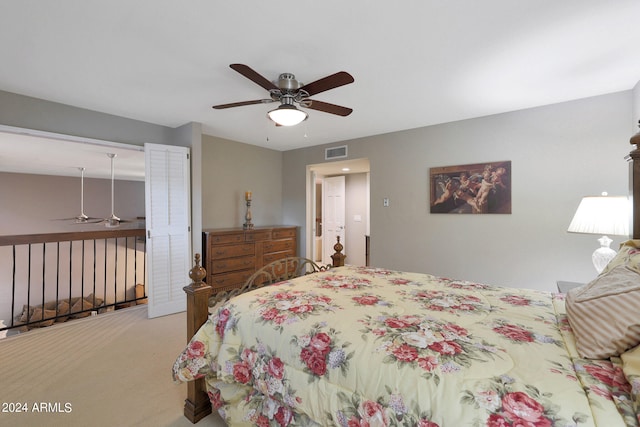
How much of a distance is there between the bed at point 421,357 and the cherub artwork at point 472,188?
170 cm

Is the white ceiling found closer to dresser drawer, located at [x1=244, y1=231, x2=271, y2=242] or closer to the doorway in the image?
dresser drawer, located at [x1=244, y1=231, x2=271, y2=242]

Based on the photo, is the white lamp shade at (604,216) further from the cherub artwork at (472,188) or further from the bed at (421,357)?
the cherub artwork at (472,188)

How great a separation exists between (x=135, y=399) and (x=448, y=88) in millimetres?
3543

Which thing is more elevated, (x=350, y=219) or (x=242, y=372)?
(x=350, y=219)

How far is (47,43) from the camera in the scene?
1881 mm

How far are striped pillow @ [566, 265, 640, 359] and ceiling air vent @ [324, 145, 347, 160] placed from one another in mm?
3756

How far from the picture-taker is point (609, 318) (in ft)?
3.16

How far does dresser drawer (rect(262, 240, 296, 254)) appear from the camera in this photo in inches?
180

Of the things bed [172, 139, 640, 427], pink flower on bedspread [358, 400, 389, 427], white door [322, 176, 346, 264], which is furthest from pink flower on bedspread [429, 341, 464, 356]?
white door [322, 176, 346, 264]

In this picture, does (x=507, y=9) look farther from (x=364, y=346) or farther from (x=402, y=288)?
(x=364, y=346)

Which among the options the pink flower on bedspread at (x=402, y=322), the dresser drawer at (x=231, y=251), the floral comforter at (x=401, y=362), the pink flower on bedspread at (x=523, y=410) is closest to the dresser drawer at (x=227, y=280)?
the dresser drawer at (x=231, y=251)

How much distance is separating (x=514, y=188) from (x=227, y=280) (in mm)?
3910

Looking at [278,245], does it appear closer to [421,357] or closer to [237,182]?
[237,182]

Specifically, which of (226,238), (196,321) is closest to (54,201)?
(226,238)
